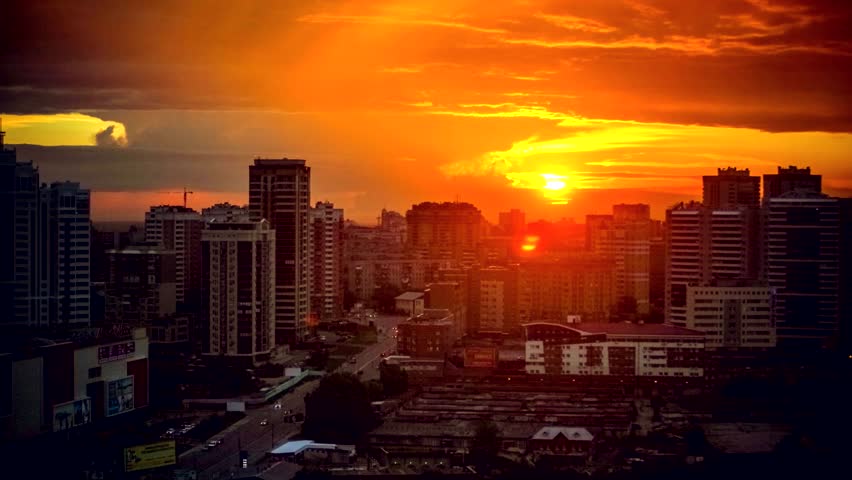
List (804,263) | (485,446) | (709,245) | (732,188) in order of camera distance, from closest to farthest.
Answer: (485,446) < (804,263) < (709,245) < (732,188)

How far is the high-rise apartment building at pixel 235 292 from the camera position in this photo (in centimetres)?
1091

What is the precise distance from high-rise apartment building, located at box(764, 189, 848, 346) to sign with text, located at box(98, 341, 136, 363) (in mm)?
6378

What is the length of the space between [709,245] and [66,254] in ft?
22.1

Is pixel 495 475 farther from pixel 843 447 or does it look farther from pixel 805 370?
pixel 805 370

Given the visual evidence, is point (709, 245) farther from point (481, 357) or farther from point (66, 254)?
point (66, 254)

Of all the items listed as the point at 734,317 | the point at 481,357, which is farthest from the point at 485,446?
the point at 734,317

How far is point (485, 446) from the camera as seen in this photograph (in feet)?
24.0

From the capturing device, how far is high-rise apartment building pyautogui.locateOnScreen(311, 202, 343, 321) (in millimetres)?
14117

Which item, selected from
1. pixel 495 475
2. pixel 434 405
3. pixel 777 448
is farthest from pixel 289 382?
pixel 777 448

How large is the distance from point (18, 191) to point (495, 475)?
18.0ft

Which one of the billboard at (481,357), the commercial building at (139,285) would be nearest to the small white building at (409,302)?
the commercial building at (139,285)

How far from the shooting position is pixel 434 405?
8.78 metres

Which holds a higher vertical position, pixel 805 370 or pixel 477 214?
pixel 477 214

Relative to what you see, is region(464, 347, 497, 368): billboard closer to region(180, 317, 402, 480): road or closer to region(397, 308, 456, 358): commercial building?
region(397, 308, 456, 358): commercial building
